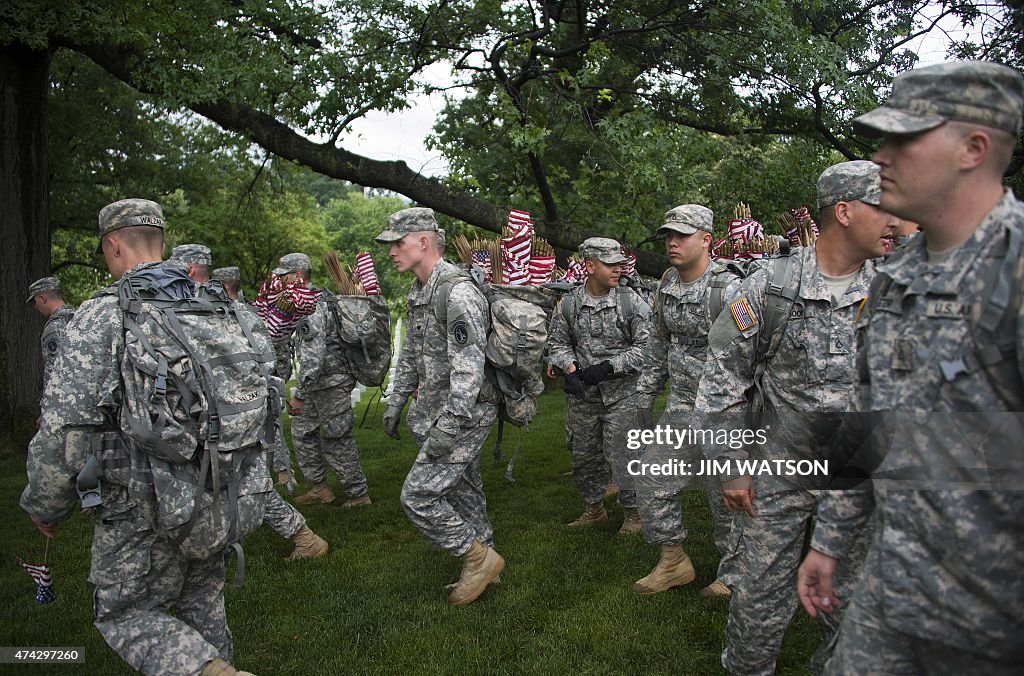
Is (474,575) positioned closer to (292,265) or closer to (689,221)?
(689,221)

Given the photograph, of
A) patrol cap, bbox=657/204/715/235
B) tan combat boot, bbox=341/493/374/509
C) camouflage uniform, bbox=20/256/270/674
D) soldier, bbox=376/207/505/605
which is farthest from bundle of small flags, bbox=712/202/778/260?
camouflage uniform, bbox=20/256/270/674

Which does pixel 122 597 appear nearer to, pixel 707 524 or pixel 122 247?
pixel 122 247

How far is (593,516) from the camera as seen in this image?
7598 millimetres

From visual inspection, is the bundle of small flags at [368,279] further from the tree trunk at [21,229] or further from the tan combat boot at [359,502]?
the tree trunk at [21,229]

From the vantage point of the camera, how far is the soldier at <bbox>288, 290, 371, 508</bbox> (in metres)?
8.16

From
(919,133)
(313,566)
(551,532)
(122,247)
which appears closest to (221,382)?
(122,247)

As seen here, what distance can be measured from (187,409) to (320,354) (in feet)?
15.2

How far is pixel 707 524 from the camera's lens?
7.36 meters

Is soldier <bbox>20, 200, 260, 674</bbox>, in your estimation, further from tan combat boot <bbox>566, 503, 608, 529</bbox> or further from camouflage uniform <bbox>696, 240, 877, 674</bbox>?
tan combat boot <bbox>566, 503, 608, 529</bbox>

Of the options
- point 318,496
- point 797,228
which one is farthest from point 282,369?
point 797,228

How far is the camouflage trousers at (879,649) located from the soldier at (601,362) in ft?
13.9

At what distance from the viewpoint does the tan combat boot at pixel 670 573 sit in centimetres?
575

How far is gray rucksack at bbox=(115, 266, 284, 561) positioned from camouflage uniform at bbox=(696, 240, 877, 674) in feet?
7.16

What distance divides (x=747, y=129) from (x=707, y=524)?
7594 mm
